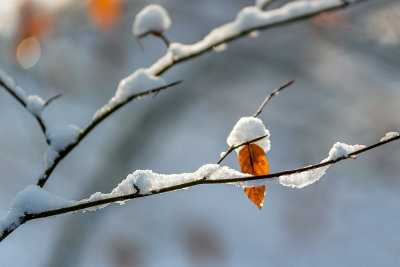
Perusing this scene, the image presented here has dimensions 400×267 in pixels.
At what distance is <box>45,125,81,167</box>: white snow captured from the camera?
1.81 feet

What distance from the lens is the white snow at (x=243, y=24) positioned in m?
0.64

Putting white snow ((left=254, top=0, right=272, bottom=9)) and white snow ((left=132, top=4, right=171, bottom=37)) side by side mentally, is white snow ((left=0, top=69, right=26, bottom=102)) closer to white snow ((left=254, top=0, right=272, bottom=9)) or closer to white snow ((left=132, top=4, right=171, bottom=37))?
white snow ((left=132, top=4, right=171, bottom=37))

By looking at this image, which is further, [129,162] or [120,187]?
[129,162]

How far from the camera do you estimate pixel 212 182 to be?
0.48m

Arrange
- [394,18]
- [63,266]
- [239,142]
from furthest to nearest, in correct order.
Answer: [63,266] < [394,18] < [239,142]

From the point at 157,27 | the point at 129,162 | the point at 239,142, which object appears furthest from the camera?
the point at 129,162

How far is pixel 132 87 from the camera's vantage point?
577 millimetres

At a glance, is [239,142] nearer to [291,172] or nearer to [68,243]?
[291,172]

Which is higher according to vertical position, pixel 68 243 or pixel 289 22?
pixel 68 243

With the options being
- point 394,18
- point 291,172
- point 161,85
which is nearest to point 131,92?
point 161,85

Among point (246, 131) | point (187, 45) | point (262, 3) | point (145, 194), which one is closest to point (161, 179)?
point (145, 194)

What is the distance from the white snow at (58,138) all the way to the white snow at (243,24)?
16 centimetres

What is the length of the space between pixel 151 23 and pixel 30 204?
1.28ft

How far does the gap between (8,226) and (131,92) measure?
0.25 m
